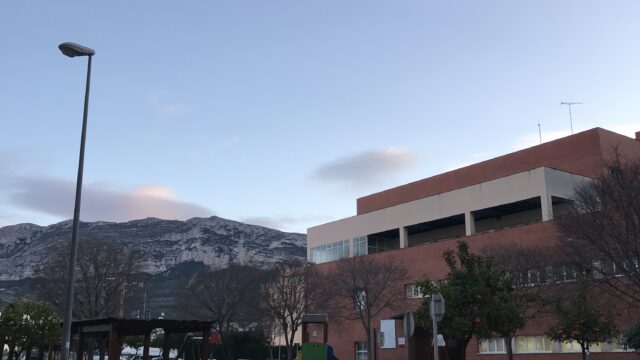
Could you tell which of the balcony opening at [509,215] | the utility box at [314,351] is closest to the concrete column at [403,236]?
the balcony opening at [509,215]

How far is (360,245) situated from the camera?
223ft

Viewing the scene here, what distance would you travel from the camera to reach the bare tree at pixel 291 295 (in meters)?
55.6

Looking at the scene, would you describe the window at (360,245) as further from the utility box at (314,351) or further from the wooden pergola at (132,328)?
the wooden pergola at (132,328)

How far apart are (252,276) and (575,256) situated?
45289 millimetres

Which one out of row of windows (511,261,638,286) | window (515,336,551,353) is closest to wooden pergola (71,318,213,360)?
row of windows (511,261,638,286)

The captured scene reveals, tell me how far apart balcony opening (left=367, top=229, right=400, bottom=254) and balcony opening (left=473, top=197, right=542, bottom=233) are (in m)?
10.4


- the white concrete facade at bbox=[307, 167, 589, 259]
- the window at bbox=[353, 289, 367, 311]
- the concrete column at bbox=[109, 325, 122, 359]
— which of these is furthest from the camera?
the window at bbox=[353, 289, 367, 311]

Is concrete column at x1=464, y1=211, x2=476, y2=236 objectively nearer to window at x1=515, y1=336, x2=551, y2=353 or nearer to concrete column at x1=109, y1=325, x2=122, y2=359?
window at x1=515, y1=336, x2=551, y2=353

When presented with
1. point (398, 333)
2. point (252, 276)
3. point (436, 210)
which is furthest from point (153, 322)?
point (252, 276)

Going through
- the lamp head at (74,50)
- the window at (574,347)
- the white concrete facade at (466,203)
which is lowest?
the window at (574,347)

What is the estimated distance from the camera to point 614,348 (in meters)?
41.5

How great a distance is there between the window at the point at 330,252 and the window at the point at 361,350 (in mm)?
9504

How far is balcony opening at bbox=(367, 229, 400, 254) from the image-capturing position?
6725 cm

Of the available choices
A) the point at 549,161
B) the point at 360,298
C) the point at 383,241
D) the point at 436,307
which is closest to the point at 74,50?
the point at 436,307
